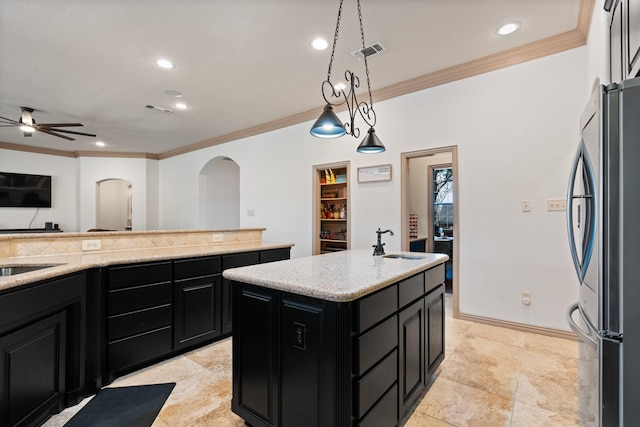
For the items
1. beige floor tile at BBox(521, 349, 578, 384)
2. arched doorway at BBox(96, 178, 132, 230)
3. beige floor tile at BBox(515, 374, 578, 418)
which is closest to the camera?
beige floor tile at BBox(515, 374, 578, 418)

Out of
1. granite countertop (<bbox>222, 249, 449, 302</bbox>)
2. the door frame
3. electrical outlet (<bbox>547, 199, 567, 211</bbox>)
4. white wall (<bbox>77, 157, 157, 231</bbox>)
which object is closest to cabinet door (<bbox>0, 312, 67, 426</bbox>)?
granite countertop (<bbox>222, 249, 449, 302</bbox>)

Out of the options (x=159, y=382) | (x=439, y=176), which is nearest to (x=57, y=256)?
(x=159, y=382)

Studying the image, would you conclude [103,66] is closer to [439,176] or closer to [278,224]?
[278,224]

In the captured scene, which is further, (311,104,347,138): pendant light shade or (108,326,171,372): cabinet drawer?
(108,326,171,372): cabinet drawer

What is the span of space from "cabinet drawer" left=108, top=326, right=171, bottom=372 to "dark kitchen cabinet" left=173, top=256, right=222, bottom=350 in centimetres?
9

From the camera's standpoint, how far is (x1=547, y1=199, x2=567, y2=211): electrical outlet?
119 inches

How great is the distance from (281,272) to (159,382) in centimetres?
143

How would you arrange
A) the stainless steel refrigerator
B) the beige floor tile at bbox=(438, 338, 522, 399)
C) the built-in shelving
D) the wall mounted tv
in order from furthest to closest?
the wall mounted tv < the built-in shelving < the beige floor tile at bbox=(438, 338, 522, 399) < the stainless steel refrigerator

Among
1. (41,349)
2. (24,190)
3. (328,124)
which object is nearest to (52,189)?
(24,190)

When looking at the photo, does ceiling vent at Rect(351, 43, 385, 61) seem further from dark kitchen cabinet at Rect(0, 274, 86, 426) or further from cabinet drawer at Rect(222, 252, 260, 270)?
dark kitchen cabinet at Rect(0, 274, 86, 426)

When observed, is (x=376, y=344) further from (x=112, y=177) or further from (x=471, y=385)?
(x=112, y=177)

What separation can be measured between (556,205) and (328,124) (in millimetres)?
2535

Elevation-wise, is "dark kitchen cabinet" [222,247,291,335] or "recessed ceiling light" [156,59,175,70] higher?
"recessed ceiling light" [156,59,175,70]

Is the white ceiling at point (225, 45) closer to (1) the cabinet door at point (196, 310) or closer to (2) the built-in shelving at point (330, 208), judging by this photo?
(2) the built-in shelving at point (330, 208)
